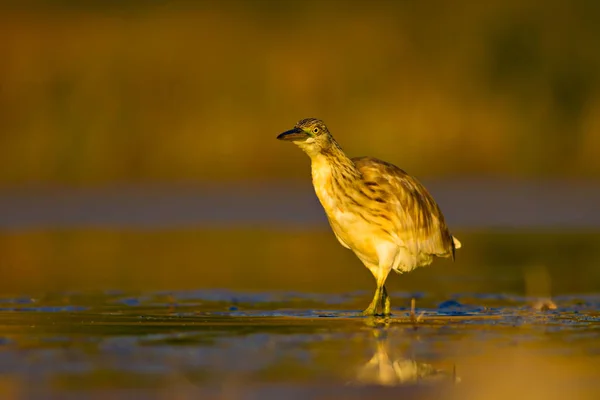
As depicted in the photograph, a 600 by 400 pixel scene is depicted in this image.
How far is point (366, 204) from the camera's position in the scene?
12211 mm

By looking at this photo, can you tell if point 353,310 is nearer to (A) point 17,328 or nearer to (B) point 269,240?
(A) point 17,328

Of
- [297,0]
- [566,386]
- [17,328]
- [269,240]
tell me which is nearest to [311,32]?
[297,0]

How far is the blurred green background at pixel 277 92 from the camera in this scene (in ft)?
88.6

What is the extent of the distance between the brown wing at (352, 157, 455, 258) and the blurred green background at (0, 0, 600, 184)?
13578 millimetres

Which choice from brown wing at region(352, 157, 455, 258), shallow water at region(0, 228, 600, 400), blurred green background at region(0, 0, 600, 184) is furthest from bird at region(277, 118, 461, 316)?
blurred green background at region(0, 0, 600, 184)

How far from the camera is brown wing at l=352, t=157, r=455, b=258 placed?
12328mm

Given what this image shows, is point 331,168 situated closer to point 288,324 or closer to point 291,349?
point 288,324

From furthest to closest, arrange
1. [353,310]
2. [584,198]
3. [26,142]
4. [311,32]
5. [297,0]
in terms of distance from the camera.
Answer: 1. [297,0]
2. [311,32]
3. [26,142]
4. [584,198]
5. [353,310]

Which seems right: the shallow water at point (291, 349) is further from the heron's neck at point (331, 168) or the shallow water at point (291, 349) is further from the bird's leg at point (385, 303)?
the heron's neck at point (331, 168)

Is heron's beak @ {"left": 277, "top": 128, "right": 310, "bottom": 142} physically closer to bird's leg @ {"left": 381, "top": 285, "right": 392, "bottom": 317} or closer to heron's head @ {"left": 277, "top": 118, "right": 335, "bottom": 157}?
heron's head @ {"left": 277, "top": 118, "right": 335, "bottom": 157}

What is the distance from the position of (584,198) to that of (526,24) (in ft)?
24.3

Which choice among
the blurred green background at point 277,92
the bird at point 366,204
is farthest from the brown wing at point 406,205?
the blurred green background at point 277,92

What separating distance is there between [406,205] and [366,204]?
44cm

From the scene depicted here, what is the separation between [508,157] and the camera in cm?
2739
